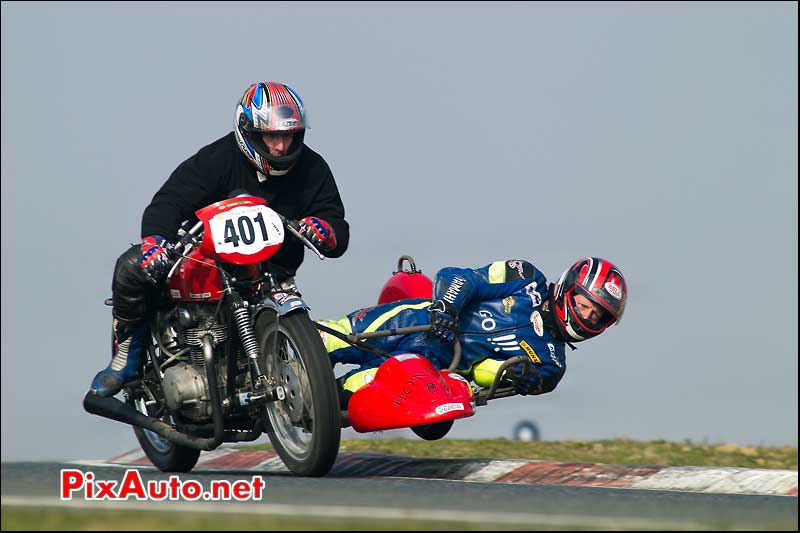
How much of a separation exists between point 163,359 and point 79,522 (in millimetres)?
3381

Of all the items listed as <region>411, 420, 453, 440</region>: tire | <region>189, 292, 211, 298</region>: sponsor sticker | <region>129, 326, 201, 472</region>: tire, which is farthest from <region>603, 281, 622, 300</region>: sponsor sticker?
<region>129, 326, 201, 472</region>: tire

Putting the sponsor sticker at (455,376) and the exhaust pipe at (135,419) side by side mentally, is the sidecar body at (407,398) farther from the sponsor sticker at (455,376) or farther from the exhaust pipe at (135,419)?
the exhaust pipe at (135,419)

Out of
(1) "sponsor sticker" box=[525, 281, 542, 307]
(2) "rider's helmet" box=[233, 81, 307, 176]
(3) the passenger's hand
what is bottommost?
(3) the passenger's hand

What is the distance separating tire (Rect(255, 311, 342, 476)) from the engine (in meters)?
0.40

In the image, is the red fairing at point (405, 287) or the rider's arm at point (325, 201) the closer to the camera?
the rider's arm at point (325, 201)

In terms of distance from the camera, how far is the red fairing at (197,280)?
841cm

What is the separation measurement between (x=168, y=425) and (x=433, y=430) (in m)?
1.86

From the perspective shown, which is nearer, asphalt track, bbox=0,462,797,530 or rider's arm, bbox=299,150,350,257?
asphalt track, bbox=0,462,797,530

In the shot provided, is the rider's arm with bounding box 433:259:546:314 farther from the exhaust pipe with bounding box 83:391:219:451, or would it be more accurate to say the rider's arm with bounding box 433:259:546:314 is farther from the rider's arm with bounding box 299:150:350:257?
the exhaust pipe with bounding box 83:391:219:451

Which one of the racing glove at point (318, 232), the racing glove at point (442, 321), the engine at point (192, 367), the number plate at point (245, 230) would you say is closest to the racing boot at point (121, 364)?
the engine at point (192, 367)

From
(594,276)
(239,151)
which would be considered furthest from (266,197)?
(594,276)

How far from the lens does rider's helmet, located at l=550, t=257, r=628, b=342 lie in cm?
923

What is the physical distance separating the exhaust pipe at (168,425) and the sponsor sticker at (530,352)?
76.1 inches

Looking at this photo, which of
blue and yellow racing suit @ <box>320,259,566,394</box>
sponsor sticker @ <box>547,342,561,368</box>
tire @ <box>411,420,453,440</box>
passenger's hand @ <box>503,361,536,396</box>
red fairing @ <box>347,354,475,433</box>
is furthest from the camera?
tire @ <box>411,420,453,440</box>
